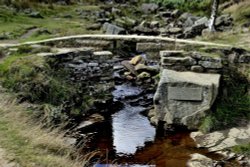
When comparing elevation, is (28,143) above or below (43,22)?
below

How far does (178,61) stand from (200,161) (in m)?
3.30

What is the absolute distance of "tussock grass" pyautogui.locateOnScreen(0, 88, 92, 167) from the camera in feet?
20.9

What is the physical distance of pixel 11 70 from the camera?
36.4 feet

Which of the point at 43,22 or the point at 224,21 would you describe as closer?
the point at 224,21

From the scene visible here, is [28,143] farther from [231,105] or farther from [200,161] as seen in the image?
[231,105]

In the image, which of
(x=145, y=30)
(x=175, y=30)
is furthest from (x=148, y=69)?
(x=145, y=30)

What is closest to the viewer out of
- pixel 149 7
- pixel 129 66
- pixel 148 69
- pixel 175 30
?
pixel 148 69

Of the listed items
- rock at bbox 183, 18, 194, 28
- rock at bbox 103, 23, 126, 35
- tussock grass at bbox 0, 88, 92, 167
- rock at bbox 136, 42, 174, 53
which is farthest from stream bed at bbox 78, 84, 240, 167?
rock at bbox 183, 18, 194, 28

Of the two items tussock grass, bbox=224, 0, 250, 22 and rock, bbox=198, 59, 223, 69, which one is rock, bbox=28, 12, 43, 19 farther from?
rock, bbox=198, 59, 223, 69

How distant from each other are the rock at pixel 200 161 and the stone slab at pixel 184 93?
6.24 feet

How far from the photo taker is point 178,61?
1158 centimetres

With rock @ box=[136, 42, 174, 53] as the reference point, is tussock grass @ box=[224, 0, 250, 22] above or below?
above

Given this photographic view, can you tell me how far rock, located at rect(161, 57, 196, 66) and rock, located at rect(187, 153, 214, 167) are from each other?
9.91 feet

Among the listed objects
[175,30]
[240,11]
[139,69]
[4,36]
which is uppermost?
[240,11]
